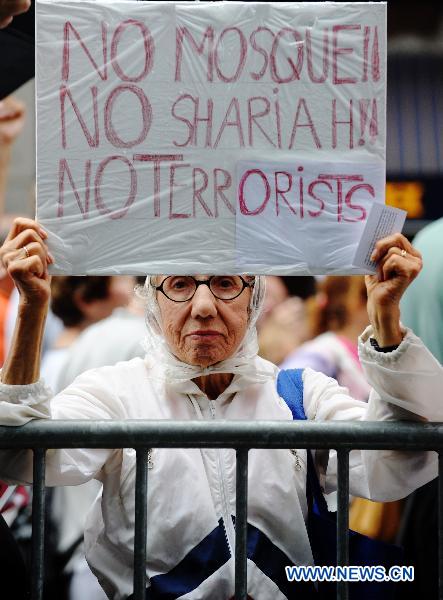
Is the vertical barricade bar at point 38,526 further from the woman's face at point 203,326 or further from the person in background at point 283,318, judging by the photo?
the person in background at point 283,318

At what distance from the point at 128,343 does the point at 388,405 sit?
2.15m

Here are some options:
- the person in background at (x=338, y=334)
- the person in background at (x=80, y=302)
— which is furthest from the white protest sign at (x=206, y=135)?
the person in background at (x=80, y=302)

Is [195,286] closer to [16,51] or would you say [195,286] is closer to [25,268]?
[25,268]

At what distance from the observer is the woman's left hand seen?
2.88 m

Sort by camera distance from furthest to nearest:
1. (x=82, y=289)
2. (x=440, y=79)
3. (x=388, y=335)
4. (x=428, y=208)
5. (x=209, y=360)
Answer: (x=440, y=79)
(x=428, y=208)
(x=82, y=289)
(x=209, y=360)
(x=388, y=335)

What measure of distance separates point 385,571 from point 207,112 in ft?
4.29

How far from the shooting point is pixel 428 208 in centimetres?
1026

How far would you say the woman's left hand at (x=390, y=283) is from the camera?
2.88 metres

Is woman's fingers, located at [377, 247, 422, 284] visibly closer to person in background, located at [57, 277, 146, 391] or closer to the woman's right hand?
the woman's right hand

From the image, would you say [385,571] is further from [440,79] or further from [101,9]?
[440,79]

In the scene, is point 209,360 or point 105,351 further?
point 105,351

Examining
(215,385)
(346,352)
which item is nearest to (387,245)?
(215,385)

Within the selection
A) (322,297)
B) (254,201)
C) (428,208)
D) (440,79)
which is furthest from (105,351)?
(440,79)

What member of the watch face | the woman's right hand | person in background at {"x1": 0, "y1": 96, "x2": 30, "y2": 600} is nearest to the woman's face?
the woman's right hand
